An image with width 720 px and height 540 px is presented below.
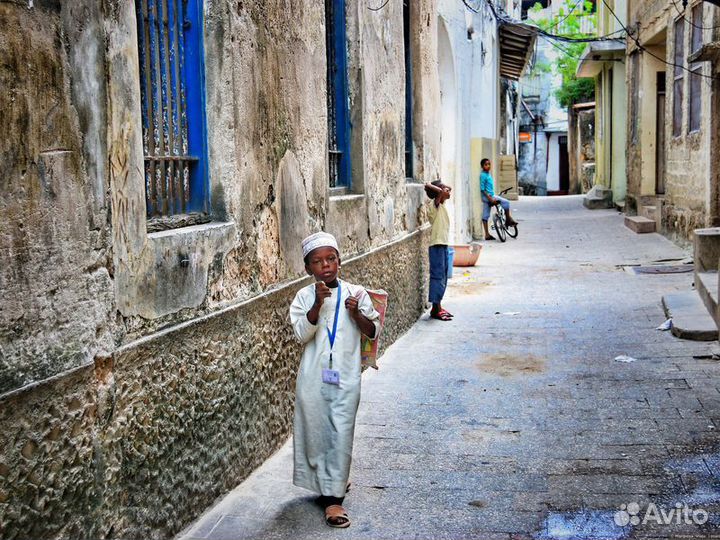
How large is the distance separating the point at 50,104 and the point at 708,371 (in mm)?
5312

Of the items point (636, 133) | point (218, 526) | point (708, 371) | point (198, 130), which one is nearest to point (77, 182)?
point (198, 130)

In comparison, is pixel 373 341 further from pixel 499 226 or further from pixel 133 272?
pixel 499 226

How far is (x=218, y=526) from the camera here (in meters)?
3.90

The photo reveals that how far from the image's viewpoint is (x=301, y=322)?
4.04 metres

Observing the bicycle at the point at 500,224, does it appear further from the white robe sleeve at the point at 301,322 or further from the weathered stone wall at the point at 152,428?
the white robe sleeve at the point at 301,322

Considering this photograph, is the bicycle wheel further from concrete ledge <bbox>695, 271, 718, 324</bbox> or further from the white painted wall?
concrete ledge <bbox>695, 271, 718, 324</bbox>

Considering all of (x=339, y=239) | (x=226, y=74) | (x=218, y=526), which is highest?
(x=226, y=74)

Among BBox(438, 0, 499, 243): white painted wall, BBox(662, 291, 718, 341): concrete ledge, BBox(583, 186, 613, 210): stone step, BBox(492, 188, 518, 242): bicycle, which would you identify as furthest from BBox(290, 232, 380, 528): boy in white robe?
BBox(583, 186, 613, 210): stone step

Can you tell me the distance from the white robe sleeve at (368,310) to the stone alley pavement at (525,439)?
0.88m

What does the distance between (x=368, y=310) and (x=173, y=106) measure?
1.32 meters

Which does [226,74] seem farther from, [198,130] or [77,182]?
[77,182]

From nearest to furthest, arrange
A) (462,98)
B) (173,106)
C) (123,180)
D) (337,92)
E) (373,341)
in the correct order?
(123,180)
(173,106)
(373,341)
(337,92)
(462,98)

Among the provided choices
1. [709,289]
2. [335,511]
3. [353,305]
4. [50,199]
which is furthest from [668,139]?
[50,199]

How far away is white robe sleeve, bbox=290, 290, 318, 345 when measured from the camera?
13.2ft
